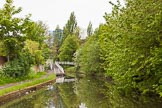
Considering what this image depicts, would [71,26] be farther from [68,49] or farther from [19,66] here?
[19,66]

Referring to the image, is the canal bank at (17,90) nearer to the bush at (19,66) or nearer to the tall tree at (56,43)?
the bush at (19,66)

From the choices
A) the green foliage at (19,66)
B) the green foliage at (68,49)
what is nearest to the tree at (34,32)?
the green foliage at (19,66)

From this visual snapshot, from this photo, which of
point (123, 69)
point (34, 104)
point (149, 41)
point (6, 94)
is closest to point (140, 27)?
point (149, 41)

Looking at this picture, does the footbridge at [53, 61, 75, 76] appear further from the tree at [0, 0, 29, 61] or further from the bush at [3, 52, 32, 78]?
the tree at [0, 0, 29, 61]

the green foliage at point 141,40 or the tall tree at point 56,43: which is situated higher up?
the tall tree at point 56,43

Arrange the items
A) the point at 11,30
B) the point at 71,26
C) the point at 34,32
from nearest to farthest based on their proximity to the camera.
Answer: the point at 11,30 < the point at 34,32 < the point at 71,26

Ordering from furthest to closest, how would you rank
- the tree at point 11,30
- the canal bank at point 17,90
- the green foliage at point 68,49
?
1. the green foliage at point 68,49
2. the tree at point 11,30
3. the canal bank at point 17,90

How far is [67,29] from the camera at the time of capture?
291 feet

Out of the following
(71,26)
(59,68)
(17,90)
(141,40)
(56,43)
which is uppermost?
(71,26)

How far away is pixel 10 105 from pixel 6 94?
1.99 m

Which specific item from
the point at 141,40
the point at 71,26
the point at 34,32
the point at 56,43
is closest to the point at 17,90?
the point at 141,40

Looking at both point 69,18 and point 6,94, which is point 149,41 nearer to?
point 6,94

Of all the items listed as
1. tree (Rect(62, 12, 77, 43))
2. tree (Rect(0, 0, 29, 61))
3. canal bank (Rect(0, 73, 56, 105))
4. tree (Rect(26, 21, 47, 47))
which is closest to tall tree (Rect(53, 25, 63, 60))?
tree (Rect(62, 12, 77, 43))

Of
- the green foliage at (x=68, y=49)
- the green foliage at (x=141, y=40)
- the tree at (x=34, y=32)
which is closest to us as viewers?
the green foliage at (x=141, y=40)
